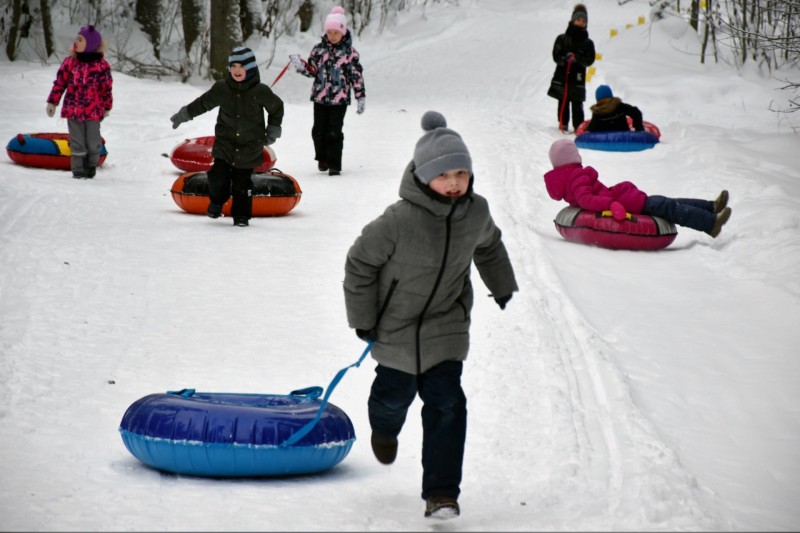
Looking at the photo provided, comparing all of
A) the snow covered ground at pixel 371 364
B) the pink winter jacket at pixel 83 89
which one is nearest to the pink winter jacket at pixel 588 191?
the snow covered ground at pixel 371 364

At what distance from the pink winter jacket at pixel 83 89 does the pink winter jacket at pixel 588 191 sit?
15.3ft

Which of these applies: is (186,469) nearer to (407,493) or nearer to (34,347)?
(407,493)

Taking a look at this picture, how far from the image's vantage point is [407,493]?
380 centimetres

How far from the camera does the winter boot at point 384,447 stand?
12.3 ft

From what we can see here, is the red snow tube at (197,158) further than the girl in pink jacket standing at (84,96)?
Yes

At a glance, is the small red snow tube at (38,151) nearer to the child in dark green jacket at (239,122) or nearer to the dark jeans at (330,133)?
the dark jeans at (330,133)

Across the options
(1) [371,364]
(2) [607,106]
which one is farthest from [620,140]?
(1) [371,364]

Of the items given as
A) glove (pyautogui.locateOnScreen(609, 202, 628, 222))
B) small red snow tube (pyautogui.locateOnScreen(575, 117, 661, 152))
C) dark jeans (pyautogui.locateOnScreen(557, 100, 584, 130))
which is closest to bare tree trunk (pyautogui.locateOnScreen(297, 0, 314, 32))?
dark jeans (pyautogui.locateOnScreen(557, 100, 584, 130))

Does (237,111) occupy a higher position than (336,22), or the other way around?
(336,22)

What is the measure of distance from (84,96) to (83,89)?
78 mm

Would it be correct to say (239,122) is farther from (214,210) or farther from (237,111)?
(214,210)

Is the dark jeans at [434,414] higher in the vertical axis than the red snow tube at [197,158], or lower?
higher

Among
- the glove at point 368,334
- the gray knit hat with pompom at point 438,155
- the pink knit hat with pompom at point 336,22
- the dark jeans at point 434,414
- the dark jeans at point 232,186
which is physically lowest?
the dark jeans at point 232,186

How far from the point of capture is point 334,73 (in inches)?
423
